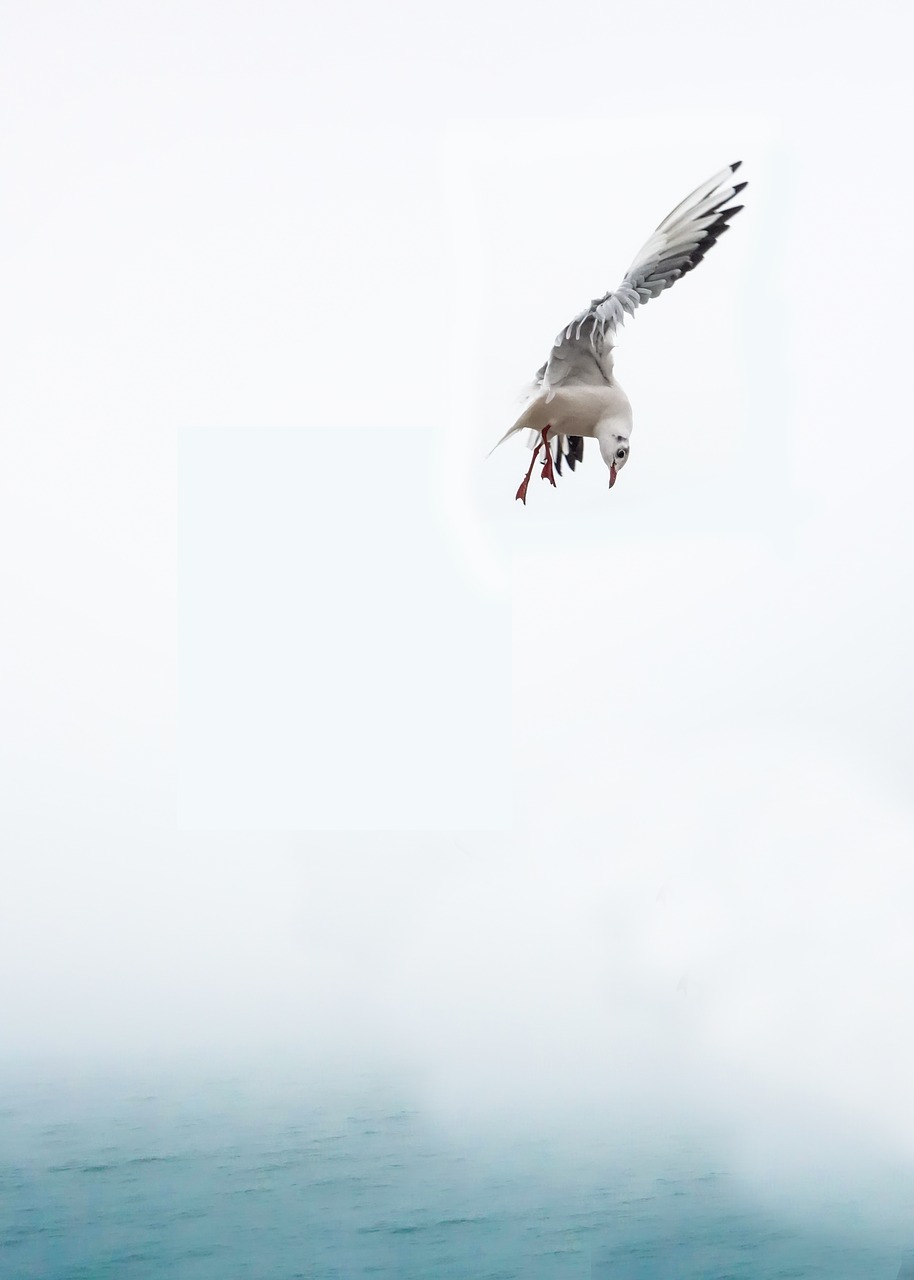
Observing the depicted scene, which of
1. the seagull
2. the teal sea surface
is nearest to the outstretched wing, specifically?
the seagull

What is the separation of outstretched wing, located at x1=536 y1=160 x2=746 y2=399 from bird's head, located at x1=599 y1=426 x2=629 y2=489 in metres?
0.10

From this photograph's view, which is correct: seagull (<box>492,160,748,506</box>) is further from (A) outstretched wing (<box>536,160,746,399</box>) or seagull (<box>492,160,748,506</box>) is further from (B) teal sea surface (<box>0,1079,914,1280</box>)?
(B) teal sea surface (<box>0,1079,914,1280</box>)

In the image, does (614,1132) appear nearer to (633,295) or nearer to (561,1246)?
(561,1246)

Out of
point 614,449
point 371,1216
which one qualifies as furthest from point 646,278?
point 371,1216

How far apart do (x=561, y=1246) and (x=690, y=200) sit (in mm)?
3426

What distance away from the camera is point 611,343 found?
2230 millimetres

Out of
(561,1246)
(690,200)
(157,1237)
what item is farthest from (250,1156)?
(690,200)

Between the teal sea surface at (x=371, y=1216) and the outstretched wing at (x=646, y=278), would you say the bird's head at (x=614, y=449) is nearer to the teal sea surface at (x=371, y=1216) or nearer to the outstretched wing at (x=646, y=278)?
the outstretched wing at (x=646, y=278)

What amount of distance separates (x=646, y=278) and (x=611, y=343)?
5.7 inches

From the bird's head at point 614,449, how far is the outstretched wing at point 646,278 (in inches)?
3.8

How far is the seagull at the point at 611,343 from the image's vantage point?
2.22m

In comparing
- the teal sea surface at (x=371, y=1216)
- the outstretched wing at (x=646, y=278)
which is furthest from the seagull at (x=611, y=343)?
the teal sea surface at (x=371, y=1216)

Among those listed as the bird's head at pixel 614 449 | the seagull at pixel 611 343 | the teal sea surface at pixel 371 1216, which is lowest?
the teal sea surface at pixel 371 1216

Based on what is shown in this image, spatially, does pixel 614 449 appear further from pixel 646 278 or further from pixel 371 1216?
pixel 371 1216
